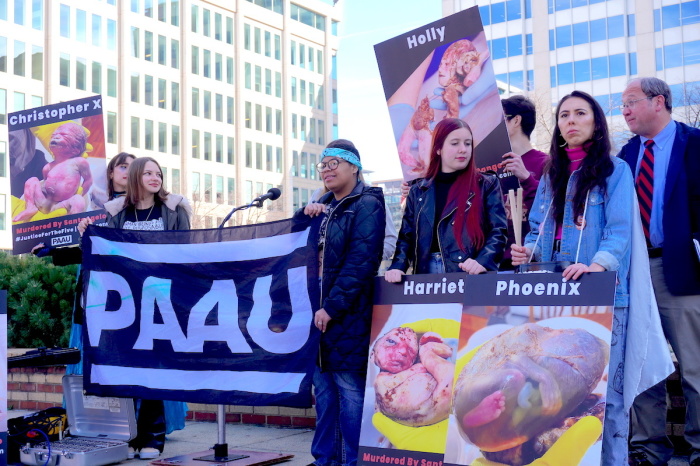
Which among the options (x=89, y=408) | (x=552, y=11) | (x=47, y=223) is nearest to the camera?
(x=89, y=408)

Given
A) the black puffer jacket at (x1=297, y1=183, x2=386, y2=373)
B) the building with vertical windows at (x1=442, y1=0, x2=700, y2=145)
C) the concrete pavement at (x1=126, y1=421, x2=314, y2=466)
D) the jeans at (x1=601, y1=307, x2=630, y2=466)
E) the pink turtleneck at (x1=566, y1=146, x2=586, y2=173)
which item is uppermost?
the building with vertical windows at (x1=442, y1=0, x2=700, y2=145)

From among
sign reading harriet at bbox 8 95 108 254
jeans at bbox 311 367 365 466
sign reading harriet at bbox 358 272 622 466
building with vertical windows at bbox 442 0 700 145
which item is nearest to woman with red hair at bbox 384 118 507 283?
sign reading harriet at bbox 358 272 622 466

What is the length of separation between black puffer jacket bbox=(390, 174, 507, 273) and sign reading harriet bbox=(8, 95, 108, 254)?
129 inches

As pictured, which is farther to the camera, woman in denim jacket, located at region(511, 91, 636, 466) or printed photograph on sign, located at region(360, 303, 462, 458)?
printed photograph on sign, located at region(360, 303, 462, 458)

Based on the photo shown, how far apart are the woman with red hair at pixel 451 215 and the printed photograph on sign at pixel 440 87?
1.71ft

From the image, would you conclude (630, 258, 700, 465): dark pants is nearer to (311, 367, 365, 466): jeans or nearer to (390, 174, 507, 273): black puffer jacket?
(390, 174, 507, 273): black puffer jacket

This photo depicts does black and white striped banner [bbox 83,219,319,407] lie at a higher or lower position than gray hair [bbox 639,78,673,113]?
lower

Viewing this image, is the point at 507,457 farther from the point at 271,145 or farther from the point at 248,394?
the point at 271,145

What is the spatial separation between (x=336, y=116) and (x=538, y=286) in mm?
83611

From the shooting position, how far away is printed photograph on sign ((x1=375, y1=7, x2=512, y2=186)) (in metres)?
5.64

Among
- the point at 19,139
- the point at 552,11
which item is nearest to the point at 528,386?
the point at 19,139

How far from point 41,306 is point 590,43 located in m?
56.6

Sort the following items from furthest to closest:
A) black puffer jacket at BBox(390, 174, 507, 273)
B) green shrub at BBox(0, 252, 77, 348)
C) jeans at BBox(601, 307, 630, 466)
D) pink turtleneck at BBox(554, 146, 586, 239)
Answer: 1. green shrub at BBox(0, 252, 77, 348)
2. black puffer jacket at BBox(390, 174, 507, 273)
3. pink turtleneck at BBox(554, 146, 586, 239)
4. jeans at BBox(601, 307, 630, 466)

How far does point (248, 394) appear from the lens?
5711 millimetres
